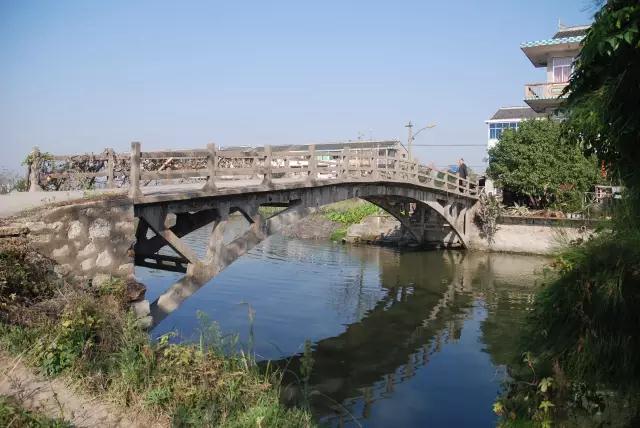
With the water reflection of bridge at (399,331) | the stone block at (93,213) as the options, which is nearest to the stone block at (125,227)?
the stone block at (93,213)

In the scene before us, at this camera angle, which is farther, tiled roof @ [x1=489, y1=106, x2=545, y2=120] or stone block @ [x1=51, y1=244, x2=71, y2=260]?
tiled roof @ [x1=489, y1=106, x2=545, y2=120]

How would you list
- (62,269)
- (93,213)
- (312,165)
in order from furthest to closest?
(312,165), (93,213), (62,269)

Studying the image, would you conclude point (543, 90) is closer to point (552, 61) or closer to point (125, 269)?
point (552, 61)

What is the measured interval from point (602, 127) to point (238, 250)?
334 inches

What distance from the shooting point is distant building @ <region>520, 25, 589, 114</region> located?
28.1m

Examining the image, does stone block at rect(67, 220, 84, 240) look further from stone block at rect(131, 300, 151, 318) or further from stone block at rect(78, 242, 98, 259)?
stone block at rect(131, 300, 151, 318)

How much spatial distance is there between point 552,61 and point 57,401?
3109 centimetres

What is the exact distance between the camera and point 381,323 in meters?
15.2

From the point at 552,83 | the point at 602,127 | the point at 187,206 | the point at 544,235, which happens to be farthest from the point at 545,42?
the point at 602,127

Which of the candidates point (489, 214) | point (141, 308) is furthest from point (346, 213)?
point (141, 308)

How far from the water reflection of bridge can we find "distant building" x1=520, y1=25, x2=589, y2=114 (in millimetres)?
9726

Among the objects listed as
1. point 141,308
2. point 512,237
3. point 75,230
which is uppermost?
point 75,230

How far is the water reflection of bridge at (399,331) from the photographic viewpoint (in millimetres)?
10453

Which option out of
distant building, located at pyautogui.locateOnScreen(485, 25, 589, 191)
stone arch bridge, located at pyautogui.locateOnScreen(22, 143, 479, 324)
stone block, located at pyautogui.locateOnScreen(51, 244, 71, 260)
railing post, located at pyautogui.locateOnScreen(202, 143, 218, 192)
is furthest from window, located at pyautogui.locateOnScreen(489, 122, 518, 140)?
stone block, located at pyautogui.locateOnScreen(51, 244, 71, 260)
